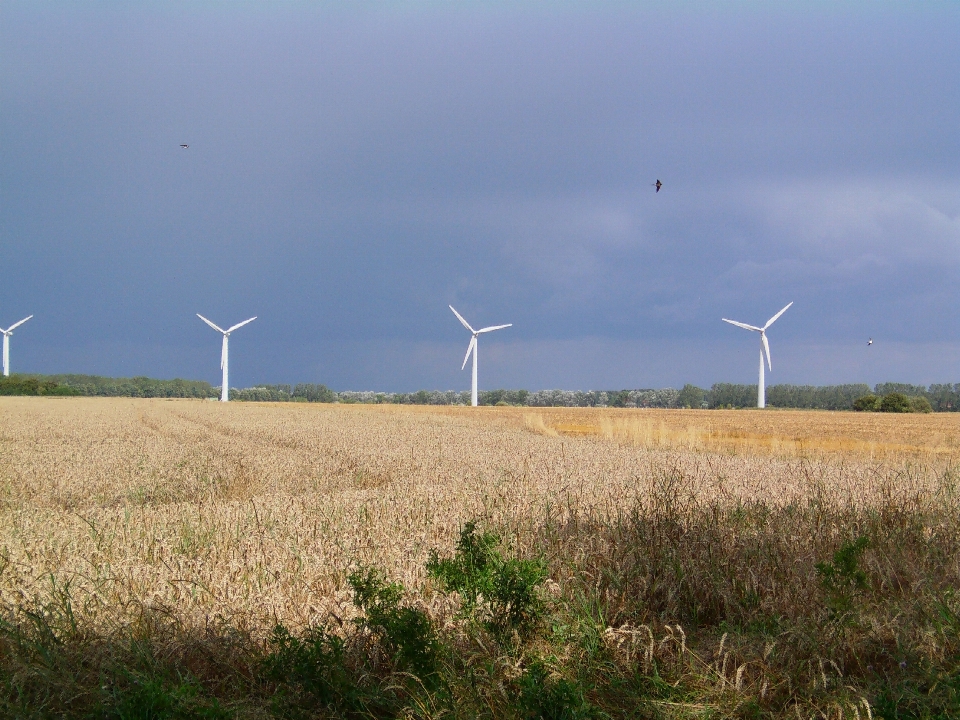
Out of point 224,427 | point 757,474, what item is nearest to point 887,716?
point 757,474

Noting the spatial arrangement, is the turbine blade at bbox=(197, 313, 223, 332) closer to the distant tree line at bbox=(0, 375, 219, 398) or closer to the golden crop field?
the distant tree line at bbox=(0, 375, 219, 398)

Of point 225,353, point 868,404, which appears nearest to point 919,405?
point 868,404

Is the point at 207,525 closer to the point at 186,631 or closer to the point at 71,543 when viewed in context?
the point at 71,543

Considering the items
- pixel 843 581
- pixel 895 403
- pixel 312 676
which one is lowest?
pixel 312 676

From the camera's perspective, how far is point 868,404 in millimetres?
106125

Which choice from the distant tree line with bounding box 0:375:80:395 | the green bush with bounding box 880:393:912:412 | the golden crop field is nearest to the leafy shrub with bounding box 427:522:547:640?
the golden crop field

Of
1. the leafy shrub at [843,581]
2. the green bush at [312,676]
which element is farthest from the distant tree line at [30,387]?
the leafy shrub at [843,581]

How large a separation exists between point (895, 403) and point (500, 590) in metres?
110

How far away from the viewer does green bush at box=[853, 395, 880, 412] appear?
104688 mm

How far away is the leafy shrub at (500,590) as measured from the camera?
5031 millimetres

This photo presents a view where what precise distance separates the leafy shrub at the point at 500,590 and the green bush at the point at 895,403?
10863cm

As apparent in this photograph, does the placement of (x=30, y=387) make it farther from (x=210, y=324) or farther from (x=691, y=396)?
(x=691, y=396)

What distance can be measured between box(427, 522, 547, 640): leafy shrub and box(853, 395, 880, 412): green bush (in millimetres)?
113070

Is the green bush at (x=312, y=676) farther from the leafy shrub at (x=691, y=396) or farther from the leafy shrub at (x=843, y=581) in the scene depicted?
the leafy shrub at (x=691, y=396)
